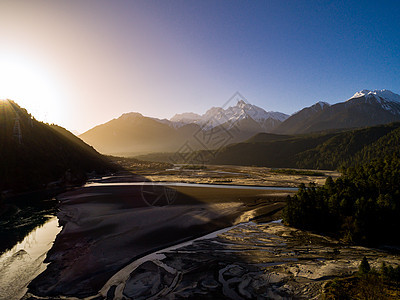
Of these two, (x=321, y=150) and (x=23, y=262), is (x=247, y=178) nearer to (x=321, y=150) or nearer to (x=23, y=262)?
(x=23, y=262)

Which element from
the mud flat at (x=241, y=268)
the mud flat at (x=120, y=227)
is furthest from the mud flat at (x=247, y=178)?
the mud flat at (x=241, y=268)

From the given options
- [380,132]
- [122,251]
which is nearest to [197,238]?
[122,251]

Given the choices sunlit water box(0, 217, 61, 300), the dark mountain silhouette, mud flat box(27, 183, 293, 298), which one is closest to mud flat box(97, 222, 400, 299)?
mud flat box(27, 183, 293, 298)

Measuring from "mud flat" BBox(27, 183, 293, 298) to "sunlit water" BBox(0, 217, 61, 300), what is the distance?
80cm

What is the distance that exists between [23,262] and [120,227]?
36.0 feet

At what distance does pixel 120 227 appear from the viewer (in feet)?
98.4

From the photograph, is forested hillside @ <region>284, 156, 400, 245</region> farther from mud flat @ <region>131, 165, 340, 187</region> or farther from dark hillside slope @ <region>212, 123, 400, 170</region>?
dark hillside slope @ <region>212, 123, 400, 170</region>

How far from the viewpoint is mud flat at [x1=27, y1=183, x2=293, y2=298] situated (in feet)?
58.7

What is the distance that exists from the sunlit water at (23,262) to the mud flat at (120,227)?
80cm

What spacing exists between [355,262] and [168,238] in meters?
18.9

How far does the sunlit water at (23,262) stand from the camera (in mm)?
16469

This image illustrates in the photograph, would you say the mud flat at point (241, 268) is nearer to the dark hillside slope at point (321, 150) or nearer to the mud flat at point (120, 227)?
the mud flat at point (120, 227)

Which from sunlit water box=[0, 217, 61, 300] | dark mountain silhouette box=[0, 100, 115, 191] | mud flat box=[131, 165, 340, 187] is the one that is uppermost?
dark mountain silhouette box=[0, 100, 115, 191]

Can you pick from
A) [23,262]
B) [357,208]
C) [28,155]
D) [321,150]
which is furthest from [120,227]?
[321,150]
